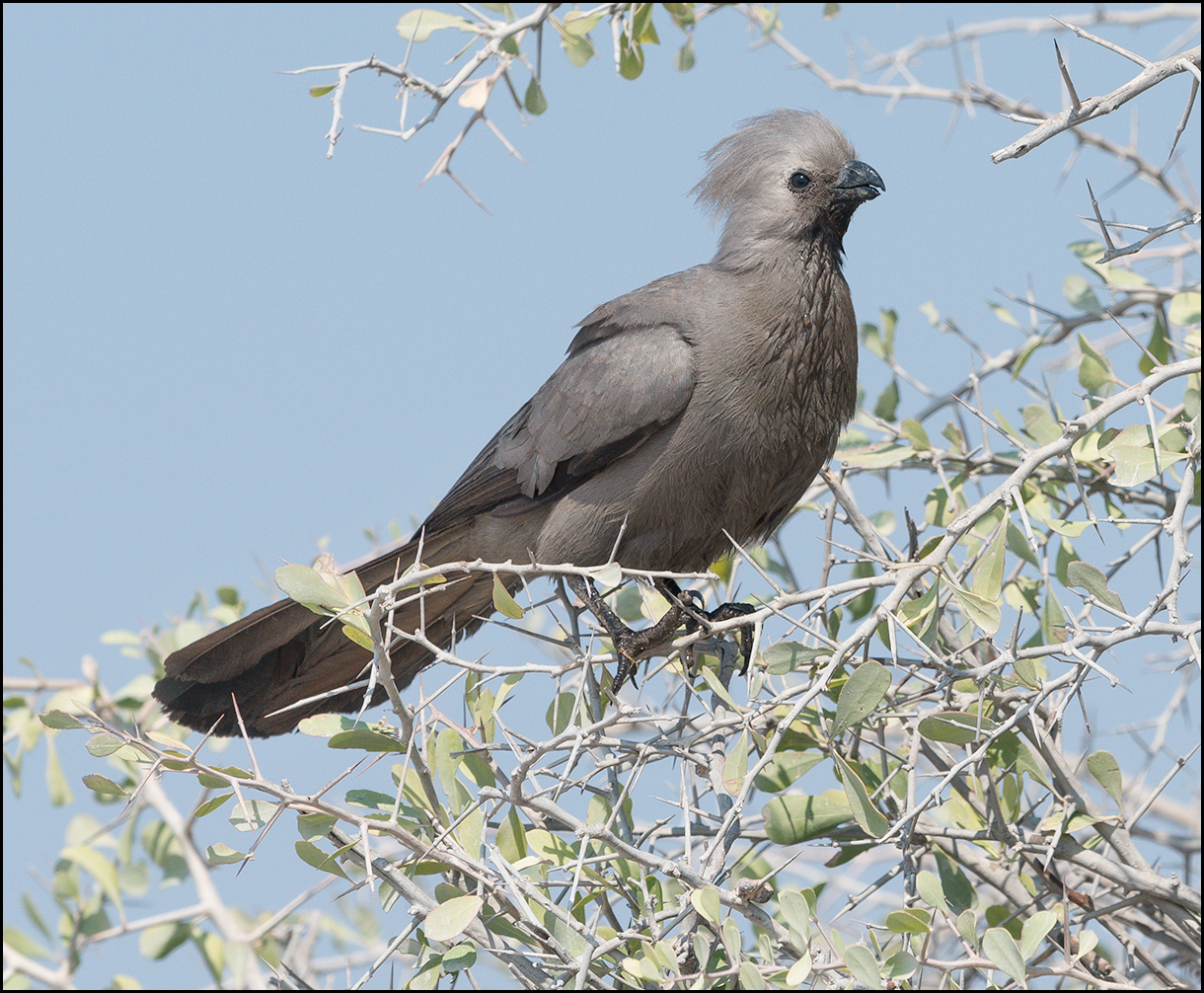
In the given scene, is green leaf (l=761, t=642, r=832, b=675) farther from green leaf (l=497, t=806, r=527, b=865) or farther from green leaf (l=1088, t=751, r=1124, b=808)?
green leaf (l=1088, t=751, r=1124, b=808)

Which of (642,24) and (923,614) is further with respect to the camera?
(642,24)

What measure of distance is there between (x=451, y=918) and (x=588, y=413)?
7.60 ft

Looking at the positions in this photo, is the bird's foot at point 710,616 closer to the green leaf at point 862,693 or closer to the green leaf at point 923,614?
the green leaf at point 923,614

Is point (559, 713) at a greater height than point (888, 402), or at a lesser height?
lesser

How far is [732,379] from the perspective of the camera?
447cm

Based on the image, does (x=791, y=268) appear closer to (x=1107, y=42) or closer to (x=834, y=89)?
(x=834, y=89)

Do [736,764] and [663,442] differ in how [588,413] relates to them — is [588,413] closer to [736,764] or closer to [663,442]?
[663,442]

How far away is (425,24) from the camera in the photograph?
13.7ft

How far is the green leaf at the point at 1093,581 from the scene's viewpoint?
316 cm

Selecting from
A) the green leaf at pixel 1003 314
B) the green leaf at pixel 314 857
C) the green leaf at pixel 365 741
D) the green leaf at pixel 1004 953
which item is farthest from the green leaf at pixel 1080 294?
the green leaf at pixel 314 857

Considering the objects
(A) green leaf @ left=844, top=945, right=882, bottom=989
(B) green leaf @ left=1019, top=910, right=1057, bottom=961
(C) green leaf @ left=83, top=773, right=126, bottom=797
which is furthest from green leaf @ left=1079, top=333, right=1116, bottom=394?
(C) green leaf @ left=83, top=773, right=126, bottom=797

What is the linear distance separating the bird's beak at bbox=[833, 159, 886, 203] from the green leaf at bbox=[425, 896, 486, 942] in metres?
3.15

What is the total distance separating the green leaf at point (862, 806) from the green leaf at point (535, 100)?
2.74 m

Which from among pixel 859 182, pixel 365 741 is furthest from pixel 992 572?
pixel 859 182
